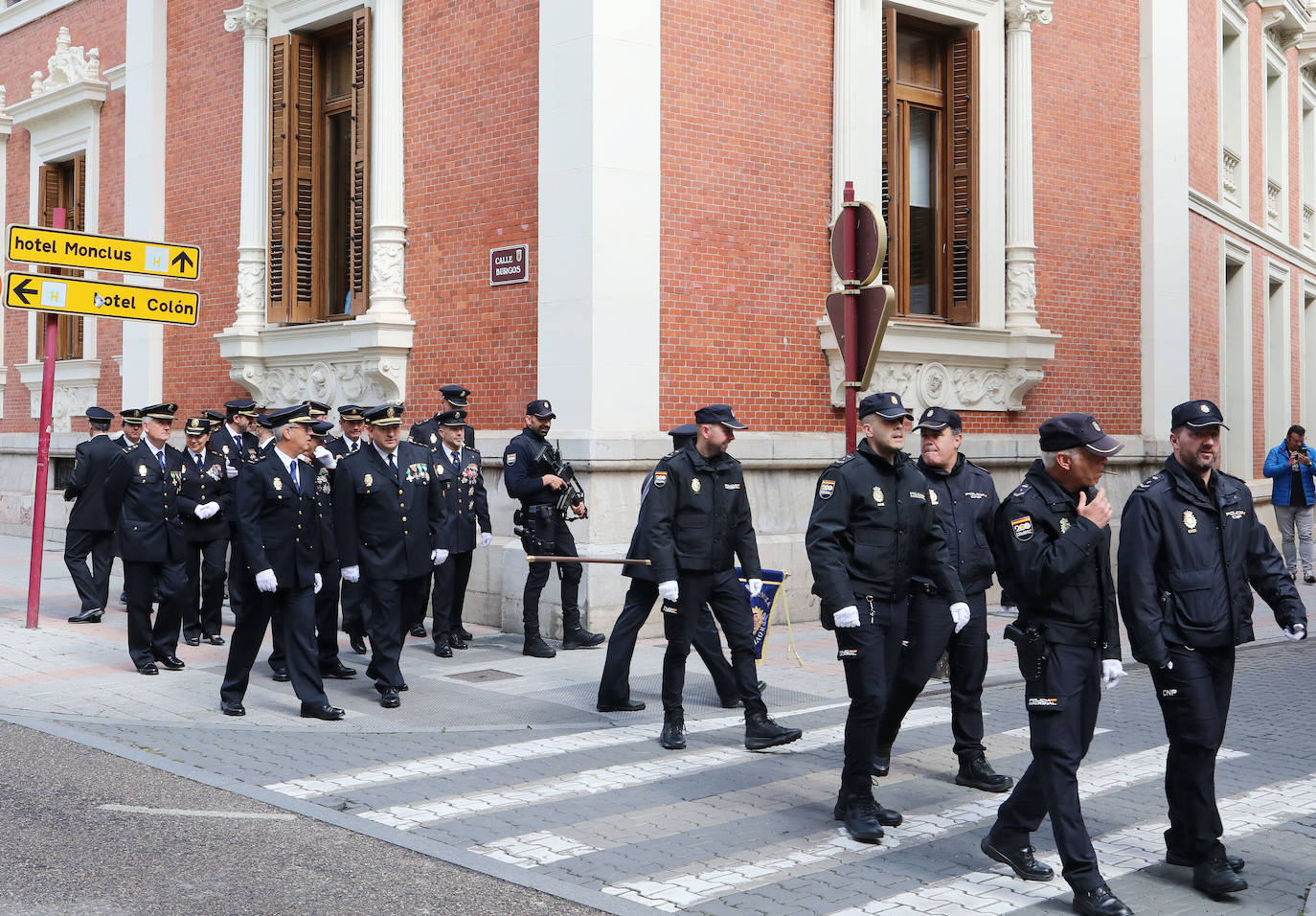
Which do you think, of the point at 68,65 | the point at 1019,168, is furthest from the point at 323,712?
the point at 68,65

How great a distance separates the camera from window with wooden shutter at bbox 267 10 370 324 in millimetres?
15508

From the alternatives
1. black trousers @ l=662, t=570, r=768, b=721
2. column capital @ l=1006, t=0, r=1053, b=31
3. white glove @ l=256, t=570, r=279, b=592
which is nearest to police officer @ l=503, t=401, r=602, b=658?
white glove @ l=256, t=570, r=279, b=592

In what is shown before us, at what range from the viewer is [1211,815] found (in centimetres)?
536

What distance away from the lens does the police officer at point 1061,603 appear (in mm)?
5230

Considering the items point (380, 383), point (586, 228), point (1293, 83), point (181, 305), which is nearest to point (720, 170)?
point (586, 228)

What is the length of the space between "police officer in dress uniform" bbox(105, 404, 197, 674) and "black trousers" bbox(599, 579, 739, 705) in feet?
11.9

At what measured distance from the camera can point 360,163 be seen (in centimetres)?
1468

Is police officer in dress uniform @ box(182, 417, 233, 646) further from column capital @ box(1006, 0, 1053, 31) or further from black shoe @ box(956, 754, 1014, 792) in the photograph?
column capital @ box(1006, 0, 1053, 31)

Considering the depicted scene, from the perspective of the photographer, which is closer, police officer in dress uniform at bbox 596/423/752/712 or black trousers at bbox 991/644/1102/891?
black trousers at bbox 991/644/1102/891

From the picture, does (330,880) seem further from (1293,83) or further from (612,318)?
(1293,83)

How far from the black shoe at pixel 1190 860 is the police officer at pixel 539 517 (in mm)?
6249

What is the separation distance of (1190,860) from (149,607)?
7.85m

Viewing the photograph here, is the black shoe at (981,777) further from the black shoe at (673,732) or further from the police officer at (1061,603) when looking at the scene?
the black shoe at (673,732)

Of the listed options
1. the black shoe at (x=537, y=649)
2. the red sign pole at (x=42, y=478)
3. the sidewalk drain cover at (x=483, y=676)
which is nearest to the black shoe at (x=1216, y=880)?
the sidewalk drain cover at (x=483, y=676)
